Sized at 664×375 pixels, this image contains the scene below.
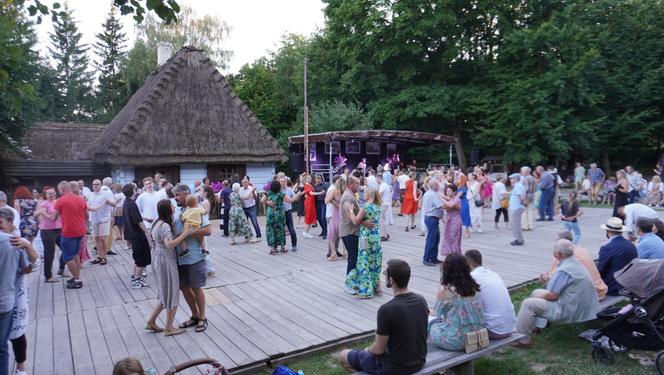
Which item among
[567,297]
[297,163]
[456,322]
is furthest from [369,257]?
[297,163]

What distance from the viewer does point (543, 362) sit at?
473 centimetres

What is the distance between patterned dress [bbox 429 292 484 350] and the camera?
4.08 meters

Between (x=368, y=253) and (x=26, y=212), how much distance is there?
570 cm

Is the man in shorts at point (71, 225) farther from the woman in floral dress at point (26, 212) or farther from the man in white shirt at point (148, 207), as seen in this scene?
the man in white shirt at point (148, 207)

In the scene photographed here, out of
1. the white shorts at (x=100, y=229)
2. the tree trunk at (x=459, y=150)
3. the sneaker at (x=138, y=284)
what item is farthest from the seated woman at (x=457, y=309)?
the tree trunk at (x=459, y=150)

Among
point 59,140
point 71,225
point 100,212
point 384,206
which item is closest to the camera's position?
point 71,225

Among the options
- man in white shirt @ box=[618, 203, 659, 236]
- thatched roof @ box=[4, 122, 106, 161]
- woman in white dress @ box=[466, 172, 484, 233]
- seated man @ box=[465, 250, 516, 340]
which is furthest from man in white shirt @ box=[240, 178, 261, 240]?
thatched roof @ box=[4, 122, 106, 161]

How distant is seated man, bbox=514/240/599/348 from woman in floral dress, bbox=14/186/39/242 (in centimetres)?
755

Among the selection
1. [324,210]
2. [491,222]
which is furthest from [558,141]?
[324,210]

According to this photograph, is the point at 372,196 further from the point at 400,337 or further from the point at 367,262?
the point at 400,337

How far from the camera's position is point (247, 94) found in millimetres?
36531

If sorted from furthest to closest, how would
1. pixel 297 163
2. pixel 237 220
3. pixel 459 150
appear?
pixel 459 150 < pixel 297 163 < pixel 237 220

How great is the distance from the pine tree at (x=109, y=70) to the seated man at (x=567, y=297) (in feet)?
142

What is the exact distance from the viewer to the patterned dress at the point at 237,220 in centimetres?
1120
